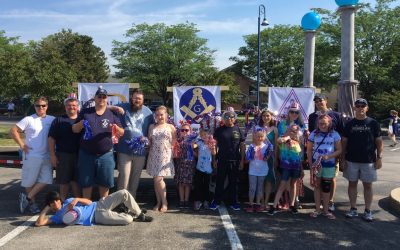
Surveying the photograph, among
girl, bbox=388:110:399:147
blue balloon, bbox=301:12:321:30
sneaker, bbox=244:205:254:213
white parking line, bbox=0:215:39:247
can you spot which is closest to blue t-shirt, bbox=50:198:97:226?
white parking line, bbox=0:215:39:247

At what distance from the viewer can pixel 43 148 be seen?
636cm

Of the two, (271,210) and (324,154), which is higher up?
(324,154)

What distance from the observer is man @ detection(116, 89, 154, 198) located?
20.7 ft

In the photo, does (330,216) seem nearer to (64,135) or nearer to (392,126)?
(64,135)

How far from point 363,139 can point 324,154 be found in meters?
0.60

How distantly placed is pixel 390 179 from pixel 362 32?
1091 inches

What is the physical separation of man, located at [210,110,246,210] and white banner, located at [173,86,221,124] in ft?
4.66

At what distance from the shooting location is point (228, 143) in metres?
6.51

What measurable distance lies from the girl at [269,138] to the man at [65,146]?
9.65ft

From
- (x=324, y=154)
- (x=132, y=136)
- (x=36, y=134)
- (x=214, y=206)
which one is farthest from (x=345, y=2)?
(x=36, y=134)

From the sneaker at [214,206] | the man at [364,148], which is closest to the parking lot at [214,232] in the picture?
the sneaker at [214,206]

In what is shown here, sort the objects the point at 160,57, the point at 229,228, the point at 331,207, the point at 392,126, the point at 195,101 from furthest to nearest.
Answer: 1. the point at 160,57
2. the point at 392,126
3. the point at 195,101
4. the point at 331,207
5. the point at 229,228

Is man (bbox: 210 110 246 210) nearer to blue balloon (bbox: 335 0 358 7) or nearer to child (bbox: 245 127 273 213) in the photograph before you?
child (bbox: 245 127 273 213)

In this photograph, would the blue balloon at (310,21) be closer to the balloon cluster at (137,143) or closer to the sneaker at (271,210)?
the sneaker at (271,210)
